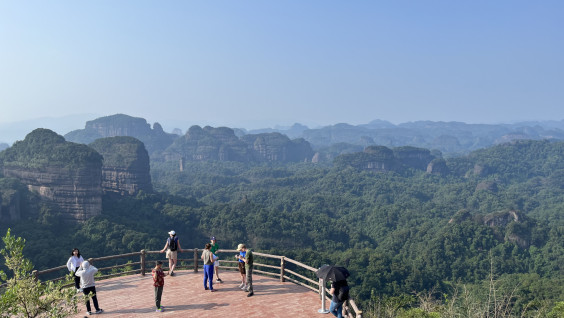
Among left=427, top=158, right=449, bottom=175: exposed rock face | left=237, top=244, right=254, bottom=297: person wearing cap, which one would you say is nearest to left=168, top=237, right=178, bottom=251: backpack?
left=237, top=244, right=254, bottom=297: person wearing cap

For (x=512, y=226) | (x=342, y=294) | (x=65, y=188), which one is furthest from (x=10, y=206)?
(x=512, y=226)

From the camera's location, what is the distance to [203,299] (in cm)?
1441

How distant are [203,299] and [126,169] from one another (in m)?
96.5

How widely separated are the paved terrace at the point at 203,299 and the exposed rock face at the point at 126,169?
8642 cm

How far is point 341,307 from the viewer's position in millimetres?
12266

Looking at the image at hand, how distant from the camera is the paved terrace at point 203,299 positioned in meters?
13.2

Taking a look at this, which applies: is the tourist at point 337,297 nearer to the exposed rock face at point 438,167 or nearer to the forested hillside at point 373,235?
the forested hillside at point 373,235

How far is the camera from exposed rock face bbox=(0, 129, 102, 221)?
7162 centimetres

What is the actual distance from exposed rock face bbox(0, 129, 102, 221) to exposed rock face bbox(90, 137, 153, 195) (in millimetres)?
20078

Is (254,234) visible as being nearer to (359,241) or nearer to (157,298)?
(359,241)

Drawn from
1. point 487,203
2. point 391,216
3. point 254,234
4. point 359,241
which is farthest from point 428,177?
point 254,234

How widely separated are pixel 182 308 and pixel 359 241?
7352 cm

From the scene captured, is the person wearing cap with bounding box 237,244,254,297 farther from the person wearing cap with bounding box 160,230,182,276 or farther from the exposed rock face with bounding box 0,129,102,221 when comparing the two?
the exposed rock face with bounding box 0,129,102,221

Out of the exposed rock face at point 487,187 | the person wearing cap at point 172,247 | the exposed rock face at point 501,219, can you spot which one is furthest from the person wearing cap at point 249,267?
the exposed rock face at point 487,187
